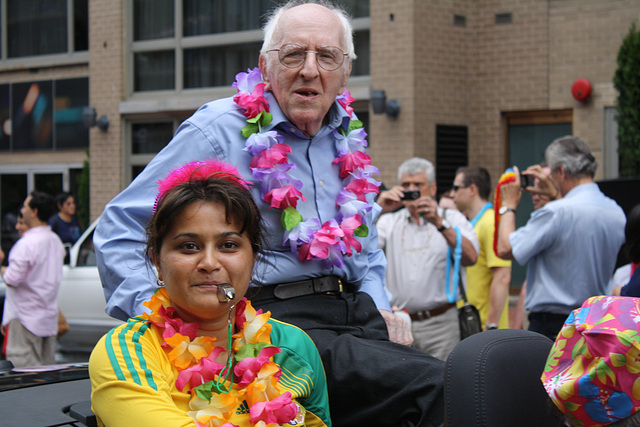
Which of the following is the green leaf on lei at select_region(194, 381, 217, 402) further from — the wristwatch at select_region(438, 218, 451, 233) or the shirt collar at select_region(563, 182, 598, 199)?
the wristwatch at select_region(438, 218, 451, 233)

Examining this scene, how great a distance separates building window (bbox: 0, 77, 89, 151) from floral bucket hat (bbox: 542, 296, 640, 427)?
14450 mm

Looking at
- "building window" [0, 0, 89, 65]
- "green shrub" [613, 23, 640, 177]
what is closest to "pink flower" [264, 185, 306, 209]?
"green shrub" [613, 23, 640, 177]

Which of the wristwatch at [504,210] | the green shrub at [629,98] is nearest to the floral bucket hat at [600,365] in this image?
the wristwatch at [504,210]

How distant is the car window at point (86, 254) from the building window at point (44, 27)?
26.5ft

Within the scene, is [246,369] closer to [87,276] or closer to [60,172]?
[87,276]

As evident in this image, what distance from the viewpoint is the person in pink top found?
6.89m

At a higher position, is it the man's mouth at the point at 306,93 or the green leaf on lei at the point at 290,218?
the man's mouth at the point at 306,93

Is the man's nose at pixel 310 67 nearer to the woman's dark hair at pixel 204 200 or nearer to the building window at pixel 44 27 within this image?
the woman's dark hair at pixel 204 200

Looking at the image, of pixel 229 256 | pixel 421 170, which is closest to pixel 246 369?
pixel 229 256

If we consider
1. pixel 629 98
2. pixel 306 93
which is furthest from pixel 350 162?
pixel 629 98

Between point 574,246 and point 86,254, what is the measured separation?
17.3 ft

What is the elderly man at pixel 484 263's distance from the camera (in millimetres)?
6121

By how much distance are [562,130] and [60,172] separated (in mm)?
9774

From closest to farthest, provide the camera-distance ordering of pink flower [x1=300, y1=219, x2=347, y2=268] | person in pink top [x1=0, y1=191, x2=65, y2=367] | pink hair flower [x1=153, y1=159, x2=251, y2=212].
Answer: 1. pink hair flower [x1=153, y1=159, x2=251, y2=212]
2. pink flower [x1=300, y1=219, x2=347, y2=268]
3. person in pink top [x1=0, y1=191, x2=65, y2=367]
